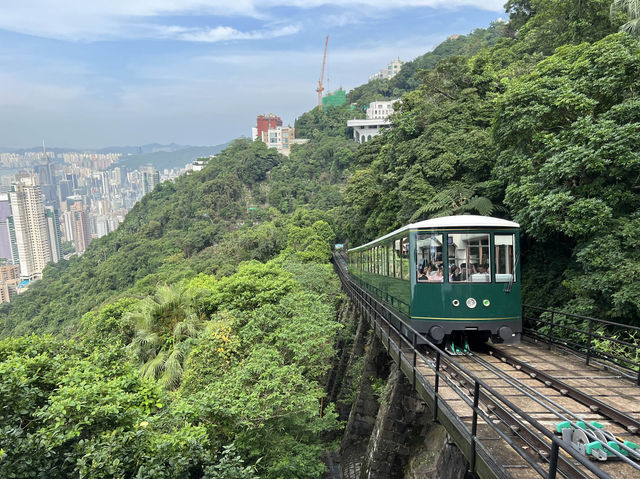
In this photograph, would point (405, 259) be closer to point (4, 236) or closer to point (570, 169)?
point (570, 169)

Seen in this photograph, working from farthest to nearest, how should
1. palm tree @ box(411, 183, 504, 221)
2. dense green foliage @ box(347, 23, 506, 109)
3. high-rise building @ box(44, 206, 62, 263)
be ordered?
high-rise building @ box(44, 206, 62, 263) → dense green foliage @ box(347, 23, 506, 109) → palm tree @ box(411, 183, 504, 221)

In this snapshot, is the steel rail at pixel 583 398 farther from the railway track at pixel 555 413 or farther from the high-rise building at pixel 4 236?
the high-rise building at pixel 4 236

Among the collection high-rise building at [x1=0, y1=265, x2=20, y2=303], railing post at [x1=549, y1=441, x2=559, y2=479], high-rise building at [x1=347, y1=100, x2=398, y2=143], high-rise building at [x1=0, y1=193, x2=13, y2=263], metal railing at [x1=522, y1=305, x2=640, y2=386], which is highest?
high-rise building at [x1=347, y1=100, x2=398, y2=143]

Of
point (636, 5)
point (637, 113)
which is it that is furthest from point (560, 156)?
point (636, 5)

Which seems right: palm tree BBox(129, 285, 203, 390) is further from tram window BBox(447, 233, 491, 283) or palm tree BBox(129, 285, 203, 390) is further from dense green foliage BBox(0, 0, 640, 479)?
tram window BBox(447, 233, 491, 283)

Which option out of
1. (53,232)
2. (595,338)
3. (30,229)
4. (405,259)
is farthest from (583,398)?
(53,232)

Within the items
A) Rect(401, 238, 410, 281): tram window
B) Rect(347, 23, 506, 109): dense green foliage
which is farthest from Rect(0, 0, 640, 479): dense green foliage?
Rect(347, 23, 506, 109): dense green foliage

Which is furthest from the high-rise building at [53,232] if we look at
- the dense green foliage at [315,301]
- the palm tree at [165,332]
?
the palm tree at [165,332]
